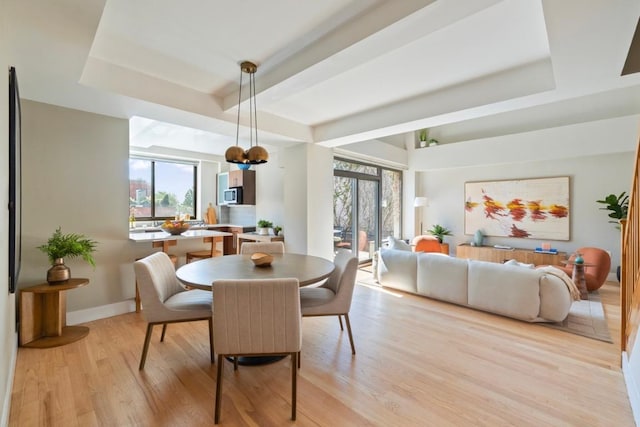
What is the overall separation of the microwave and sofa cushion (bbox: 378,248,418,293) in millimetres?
3122

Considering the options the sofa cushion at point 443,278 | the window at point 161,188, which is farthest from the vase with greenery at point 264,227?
the sofa cushion at point 443,278

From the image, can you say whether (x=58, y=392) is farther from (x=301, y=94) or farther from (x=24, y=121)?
(x=301, y=94)

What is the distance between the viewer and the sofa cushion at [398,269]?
4.18 metres

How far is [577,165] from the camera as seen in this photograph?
5402 mm

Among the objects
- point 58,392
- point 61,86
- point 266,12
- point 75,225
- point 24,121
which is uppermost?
Answer: point 266,12

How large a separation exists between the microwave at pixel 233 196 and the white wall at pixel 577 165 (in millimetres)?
4790

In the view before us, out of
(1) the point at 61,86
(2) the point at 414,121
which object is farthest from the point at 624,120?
(1) the point at 61,86

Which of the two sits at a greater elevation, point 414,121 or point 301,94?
point 301,94

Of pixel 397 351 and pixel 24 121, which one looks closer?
pixel 397 351

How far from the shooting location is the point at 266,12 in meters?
1.98

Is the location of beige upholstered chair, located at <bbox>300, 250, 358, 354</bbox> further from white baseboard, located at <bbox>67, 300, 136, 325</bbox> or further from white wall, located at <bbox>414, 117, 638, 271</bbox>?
white wall, located at <bbox>414, 117, 638, 271</bbox>

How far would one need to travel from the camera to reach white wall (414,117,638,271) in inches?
193

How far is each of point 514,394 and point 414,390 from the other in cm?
68

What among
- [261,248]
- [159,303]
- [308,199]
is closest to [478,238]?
[308,199]
